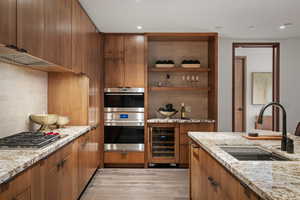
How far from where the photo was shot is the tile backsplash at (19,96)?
2.22 m

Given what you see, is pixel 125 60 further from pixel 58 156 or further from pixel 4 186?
pixel 4 186

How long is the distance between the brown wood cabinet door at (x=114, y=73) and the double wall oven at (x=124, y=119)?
0.45ft

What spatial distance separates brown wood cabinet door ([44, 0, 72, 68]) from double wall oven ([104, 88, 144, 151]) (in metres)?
1.74

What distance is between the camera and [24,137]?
7.03ft

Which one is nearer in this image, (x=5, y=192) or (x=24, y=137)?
(x=5, y=192)

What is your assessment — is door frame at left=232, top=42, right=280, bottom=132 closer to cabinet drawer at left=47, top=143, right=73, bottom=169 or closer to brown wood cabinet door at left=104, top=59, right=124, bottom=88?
brown wood cabinet door at left=104, top=59, right=124, bottom=88

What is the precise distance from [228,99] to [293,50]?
1.72m

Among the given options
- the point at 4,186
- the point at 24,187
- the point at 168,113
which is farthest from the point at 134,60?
the point at 4,186

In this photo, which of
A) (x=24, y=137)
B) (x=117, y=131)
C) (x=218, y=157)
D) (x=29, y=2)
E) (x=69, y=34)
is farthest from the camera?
(x=117, y=131)

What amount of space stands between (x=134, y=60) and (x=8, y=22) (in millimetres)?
3062

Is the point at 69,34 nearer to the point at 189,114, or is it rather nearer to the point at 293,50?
the point at 189,114

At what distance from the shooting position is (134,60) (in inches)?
175

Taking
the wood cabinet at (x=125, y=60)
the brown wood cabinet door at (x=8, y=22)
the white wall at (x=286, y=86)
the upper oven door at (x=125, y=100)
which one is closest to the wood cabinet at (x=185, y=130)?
the white wall at (x=286, y=86)

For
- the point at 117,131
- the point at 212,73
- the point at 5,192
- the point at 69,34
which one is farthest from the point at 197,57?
the point at 5,192
